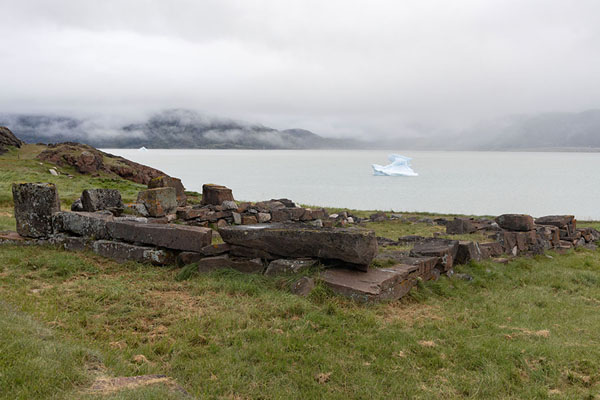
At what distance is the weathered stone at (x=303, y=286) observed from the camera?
7845mm

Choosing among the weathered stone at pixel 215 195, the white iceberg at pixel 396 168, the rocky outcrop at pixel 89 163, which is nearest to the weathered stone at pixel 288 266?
the weathered stone at pixel 215 195

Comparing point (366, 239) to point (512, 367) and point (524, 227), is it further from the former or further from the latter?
point (524, 227)

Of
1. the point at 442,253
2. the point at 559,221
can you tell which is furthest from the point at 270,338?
the point at 559,221

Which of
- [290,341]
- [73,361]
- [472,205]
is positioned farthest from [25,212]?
[472,205]

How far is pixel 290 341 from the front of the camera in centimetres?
610

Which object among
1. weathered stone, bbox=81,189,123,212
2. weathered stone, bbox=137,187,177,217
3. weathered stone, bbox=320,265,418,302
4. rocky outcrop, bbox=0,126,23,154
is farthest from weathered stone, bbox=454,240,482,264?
rocky outcrop, bbox=0,126,23,154

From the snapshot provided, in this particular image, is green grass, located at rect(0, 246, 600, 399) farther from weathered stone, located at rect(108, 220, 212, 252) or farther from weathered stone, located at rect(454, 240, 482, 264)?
weathered stone, located at rect(454, 240, 482, 264)

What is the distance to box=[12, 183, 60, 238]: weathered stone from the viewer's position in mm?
11516

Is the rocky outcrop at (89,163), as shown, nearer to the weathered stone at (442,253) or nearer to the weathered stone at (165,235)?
the weathered stone at (165,235)

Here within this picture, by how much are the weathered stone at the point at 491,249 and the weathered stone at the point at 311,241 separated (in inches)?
233

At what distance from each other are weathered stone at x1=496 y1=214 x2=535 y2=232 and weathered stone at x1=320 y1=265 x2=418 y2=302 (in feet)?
26.2

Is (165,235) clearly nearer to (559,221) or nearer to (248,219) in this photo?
(248,219)

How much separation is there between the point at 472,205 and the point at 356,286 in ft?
143

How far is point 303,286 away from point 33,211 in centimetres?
838
